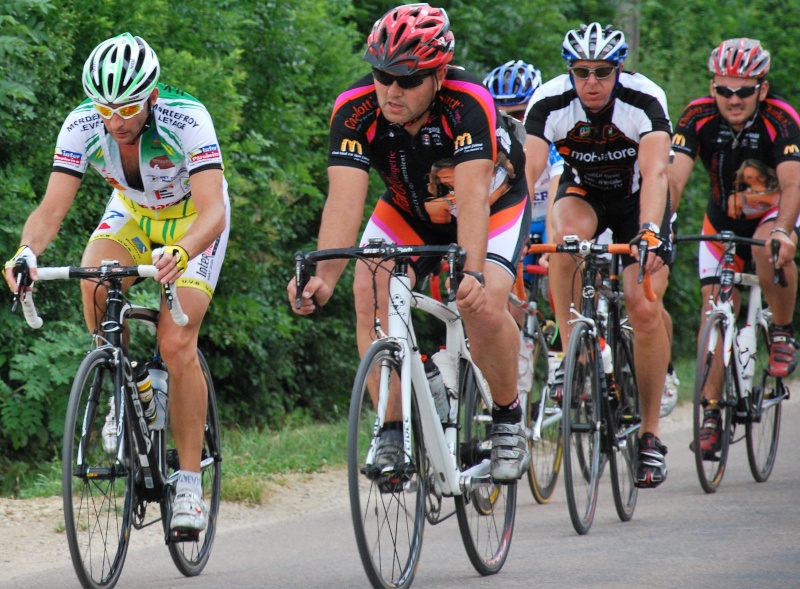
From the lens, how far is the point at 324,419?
12.2 m

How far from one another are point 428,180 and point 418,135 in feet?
0.73

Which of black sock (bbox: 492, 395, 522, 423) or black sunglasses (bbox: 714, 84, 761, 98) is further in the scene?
black sunglasses (bbox: 714, 84, 761, 98)

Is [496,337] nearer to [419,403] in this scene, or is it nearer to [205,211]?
[419,403]

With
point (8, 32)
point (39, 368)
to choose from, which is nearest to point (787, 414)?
point (39, 368)

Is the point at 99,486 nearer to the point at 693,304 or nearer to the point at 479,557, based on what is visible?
the point at 479,557

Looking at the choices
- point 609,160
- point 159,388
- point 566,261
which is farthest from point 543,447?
point 159,388

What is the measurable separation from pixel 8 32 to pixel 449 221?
3575 mm

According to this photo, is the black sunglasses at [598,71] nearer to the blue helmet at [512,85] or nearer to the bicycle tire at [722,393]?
the blue helmet at [512,85]

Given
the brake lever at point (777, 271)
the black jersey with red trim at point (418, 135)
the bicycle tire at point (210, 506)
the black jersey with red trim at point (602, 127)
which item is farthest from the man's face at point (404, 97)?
the brake lever at point (777, 271)

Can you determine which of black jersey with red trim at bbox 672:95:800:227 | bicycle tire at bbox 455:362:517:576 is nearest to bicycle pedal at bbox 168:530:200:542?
bicycle tire at bbox 455:362:517:576

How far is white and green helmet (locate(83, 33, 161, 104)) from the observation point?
17.7 feet

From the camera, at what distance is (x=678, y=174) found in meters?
8.42

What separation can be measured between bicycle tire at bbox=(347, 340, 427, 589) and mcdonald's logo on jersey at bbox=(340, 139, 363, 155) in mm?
893

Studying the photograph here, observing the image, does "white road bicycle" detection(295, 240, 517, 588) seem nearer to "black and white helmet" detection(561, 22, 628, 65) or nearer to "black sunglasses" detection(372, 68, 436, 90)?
"black sunglasses" detection(372, 68, 436, 90)
